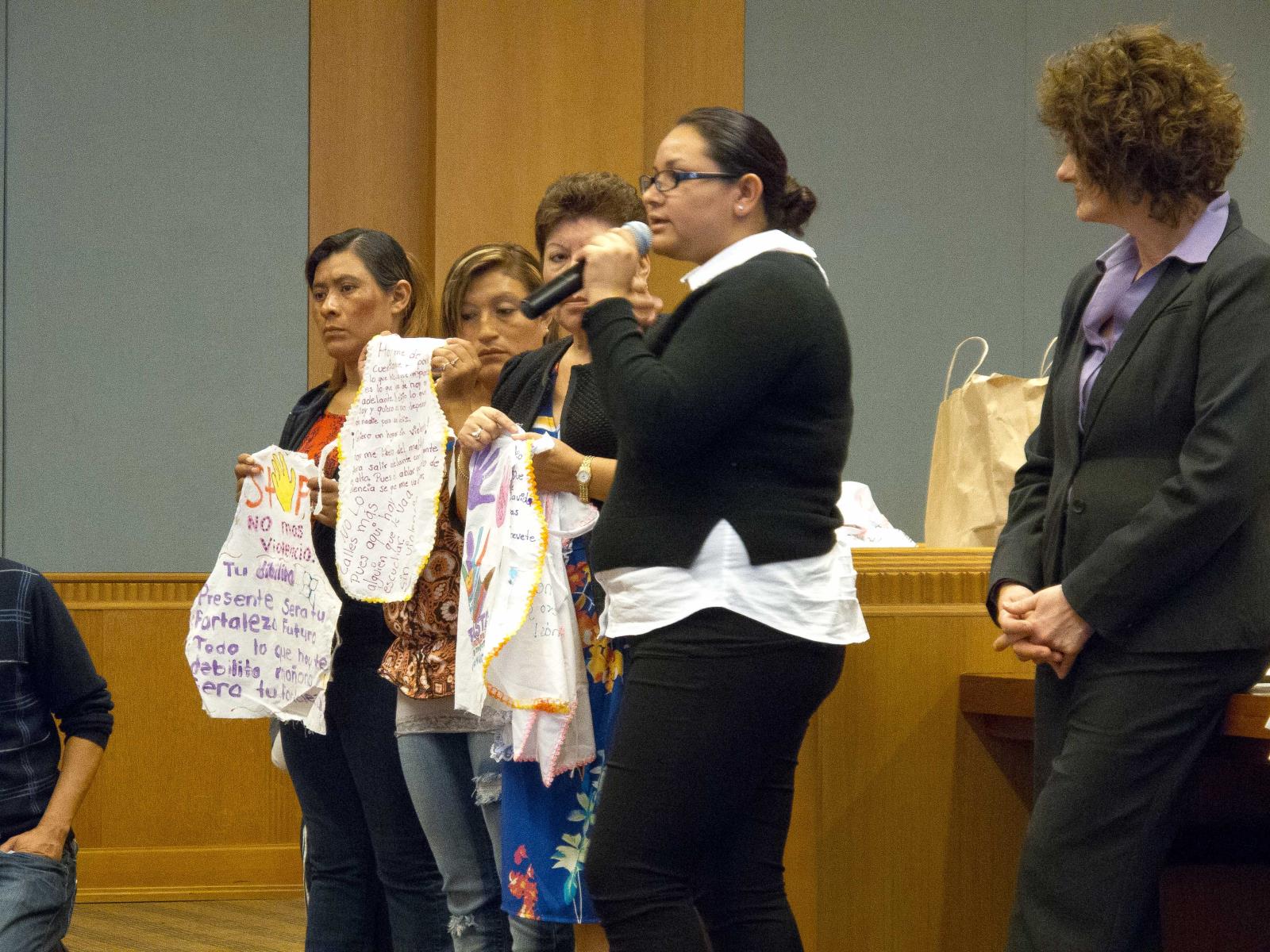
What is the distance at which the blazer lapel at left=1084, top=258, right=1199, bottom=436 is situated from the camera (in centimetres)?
159

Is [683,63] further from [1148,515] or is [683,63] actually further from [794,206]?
[1148,515]

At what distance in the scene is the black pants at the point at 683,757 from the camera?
5.00 ft

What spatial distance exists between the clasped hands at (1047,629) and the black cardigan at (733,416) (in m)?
0.23

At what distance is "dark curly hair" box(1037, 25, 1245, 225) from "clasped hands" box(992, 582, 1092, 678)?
17.3 inches

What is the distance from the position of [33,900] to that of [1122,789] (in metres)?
1.47

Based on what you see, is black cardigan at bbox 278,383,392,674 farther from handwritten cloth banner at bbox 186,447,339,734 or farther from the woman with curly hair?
the woman with curly hair

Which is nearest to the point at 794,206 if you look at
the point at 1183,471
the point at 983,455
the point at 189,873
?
the point at 1183,471

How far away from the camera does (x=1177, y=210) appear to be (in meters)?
1.60

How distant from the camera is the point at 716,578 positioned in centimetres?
154

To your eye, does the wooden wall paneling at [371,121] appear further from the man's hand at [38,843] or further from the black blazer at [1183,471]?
the black blazer at [1183,471]

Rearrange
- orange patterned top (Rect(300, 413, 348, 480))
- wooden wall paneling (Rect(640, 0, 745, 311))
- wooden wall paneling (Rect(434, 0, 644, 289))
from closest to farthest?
1. orange patterned top (Rect(300, 413, 348, 480))
2. wooden wall paneling (Rect(434, 0, 644, 289))
3. wooden wall paneling (Rect(640, 0, 745, 311))

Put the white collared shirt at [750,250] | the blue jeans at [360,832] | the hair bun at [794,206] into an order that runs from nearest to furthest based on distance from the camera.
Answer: the white collared shirt at [750,250] < the hair bun at [794,206] < the blue jeans at [360,832]

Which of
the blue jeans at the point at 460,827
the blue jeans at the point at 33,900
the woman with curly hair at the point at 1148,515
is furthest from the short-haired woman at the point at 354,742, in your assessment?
the woman with curly hair at the point at 1148,515

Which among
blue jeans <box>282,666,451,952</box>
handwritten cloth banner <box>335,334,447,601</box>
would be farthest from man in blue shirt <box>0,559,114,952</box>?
handwritten cloth banner <box>335,334,447,601</box>
